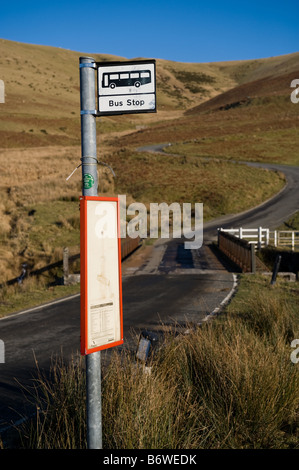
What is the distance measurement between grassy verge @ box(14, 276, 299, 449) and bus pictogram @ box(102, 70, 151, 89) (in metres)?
2.41

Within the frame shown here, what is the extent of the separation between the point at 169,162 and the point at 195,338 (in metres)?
50.2

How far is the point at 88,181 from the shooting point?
324 cm

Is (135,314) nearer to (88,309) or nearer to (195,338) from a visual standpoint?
(195,338)

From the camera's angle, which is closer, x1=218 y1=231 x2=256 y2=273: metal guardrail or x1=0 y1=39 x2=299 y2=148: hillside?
x1=218 y1=231 x2=256 y2=273: metal guardrail

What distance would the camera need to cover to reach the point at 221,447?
158 inches

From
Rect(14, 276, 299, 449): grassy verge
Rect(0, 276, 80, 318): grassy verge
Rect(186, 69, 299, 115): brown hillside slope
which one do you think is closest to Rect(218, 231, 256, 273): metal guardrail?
Rect(0, 276, 80, 318): grassy verge

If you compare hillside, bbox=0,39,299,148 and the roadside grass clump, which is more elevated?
hillside, bbox=0,39,299,148

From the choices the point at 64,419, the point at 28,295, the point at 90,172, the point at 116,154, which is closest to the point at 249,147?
the point at 116,154

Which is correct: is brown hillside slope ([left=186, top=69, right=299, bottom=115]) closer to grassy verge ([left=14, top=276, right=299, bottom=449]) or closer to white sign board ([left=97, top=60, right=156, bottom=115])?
grassy verge ([left=14, top=276, right=299, bottom=449])

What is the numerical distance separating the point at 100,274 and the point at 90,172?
0.70 metres

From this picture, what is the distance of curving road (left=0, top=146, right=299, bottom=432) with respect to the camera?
6898 mm

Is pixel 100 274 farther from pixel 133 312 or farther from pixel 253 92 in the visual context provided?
pixel 253 92

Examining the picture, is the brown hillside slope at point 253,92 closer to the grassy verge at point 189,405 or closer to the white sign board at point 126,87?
the grassy verge at point 189,405

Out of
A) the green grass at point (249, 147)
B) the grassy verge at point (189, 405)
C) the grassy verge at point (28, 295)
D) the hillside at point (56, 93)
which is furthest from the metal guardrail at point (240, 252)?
the hillside at point (56, 93)
